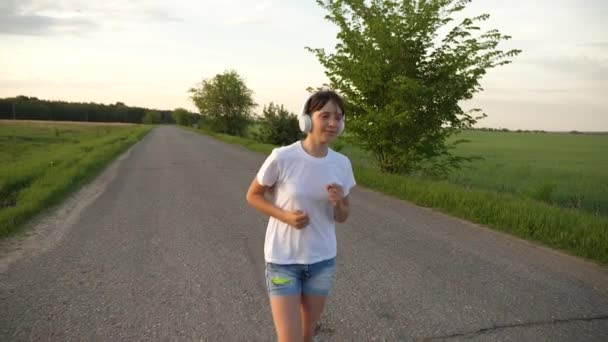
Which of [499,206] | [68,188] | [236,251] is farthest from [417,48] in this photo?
[68,188]

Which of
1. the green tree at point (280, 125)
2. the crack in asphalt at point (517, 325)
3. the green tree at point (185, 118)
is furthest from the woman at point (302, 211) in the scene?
the green tree at point (185, 118)

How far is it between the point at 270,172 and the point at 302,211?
0.27 m

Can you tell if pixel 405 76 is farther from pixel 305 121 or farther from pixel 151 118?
pixel 151 118

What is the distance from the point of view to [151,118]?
16175 cm

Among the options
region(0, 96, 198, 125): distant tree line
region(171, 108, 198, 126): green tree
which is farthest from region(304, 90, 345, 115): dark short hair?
region(171, 108, 198, 126): green tree

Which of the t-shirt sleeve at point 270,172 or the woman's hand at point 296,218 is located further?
the t-shirt sleeve at point 270,172

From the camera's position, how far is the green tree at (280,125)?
1156 inches

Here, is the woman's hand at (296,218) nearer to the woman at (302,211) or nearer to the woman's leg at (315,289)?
the woman at (302,211)

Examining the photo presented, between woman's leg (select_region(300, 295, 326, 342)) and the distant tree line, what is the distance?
106 meters

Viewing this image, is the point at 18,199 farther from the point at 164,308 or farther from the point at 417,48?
the point at 417,48

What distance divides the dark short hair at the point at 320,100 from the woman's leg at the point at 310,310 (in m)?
1.03

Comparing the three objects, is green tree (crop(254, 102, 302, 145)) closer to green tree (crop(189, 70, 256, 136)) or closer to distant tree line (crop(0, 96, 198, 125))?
green tree (crop(189, 70, 256, 136))

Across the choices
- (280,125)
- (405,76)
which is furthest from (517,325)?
(280,125)

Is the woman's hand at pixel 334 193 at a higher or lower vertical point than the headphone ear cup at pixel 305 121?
lower
